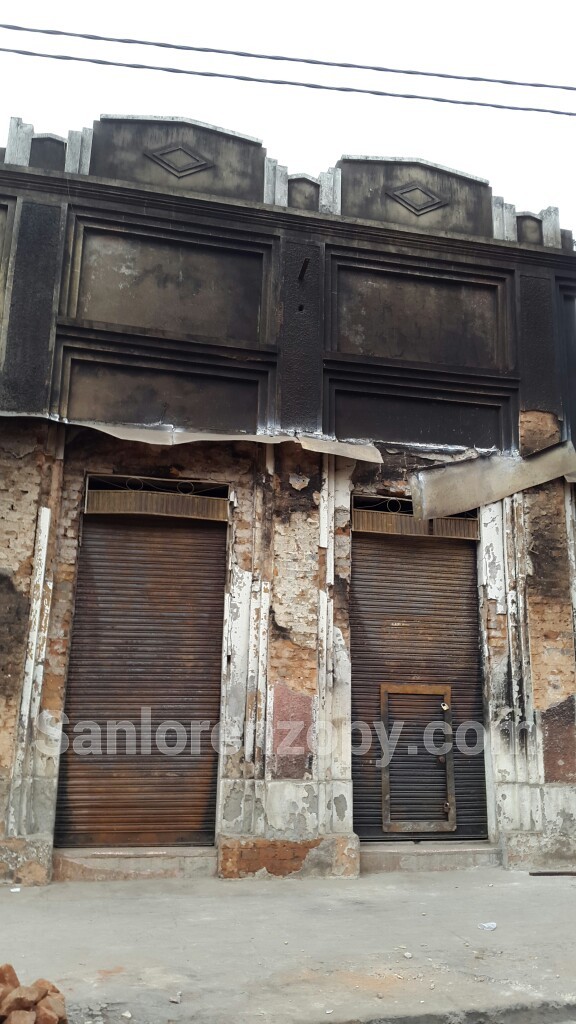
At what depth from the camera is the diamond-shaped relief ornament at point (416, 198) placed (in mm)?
8766

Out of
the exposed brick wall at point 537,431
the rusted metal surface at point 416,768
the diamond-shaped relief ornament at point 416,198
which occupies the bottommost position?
the rusted metal surface at point 416,768

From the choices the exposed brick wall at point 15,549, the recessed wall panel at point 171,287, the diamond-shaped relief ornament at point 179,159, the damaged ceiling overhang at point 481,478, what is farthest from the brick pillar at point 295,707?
the diamond-shaped relief ornament at point 179,159

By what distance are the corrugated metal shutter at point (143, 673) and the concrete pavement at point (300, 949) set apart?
1.98 ft

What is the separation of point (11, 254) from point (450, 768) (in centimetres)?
656

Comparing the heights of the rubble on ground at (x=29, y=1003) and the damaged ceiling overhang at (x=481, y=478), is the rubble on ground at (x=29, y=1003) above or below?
below

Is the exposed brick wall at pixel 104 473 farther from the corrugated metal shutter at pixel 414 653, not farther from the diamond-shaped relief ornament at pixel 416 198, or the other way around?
the diamond-shaped relief ornament at pixel 416 198

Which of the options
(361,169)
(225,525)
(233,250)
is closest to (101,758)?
(225,525)

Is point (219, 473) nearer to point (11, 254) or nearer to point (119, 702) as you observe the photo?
point (119, 702)

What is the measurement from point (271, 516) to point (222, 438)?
91cm

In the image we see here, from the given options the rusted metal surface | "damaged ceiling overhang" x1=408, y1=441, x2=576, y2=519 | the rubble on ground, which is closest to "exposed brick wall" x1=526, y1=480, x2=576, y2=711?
"damaged ceiling overhang" x1=408, y1=441, x2=576, y2=519

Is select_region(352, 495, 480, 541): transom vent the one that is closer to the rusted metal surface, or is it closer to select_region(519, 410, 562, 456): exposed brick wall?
select_region(519, 410, 562, 456): exposed brick wall

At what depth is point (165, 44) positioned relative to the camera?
5648mm

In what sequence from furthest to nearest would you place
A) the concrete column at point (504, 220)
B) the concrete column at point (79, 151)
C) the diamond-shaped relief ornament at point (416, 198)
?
the concrete column at point (504, 220)
the diamond-shaped relief ornament at point (416, 198)
the concrete column at point (79, 151)

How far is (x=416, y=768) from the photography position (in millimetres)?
7766
